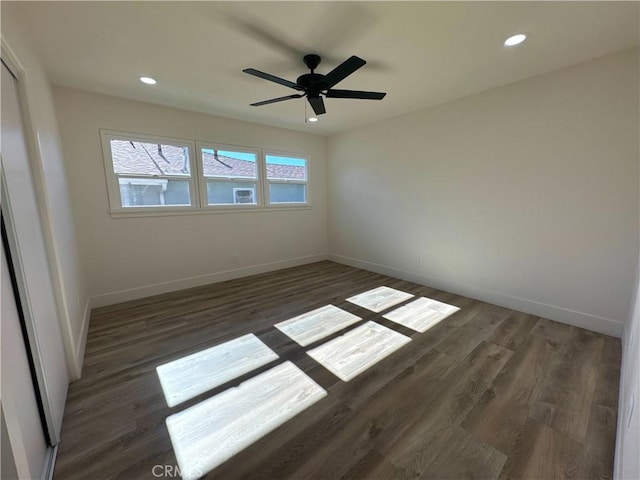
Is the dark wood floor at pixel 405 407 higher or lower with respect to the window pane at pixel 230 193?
lower

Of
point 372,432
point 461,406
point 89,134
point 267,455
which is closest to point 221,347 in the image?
point 267,455

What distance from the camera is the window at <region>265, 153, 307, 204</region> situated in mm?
4641

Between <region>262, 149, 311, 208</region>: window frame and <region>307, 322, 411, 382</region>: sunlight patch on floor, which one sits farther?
<region>262, 149, 311, 208</region>: window frame

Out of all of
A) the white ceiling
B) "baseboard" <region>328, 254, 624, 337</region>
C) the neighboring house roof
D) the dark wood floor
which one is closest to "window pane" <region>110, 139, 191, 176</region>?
the neighboring house roof

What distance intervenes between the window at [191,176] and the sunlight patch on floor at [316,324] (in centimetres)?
223

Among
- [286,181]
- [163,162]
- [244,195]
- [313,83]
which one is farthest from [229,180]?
[313,83]

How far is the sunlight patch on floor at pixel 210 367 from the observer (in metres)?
1.89

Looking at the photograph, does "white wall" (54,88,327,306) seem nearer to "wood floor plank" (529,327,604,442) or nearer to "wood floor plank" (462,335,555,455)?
"wood floor plank" (462,335,555,455)

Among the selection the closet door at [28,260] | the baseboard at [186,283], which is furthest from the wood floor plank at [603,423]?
the baseboard at [186,283]

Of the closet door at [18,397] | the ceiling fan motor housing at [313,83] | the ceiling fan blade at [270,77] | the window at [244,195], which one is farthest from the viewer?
the window at [244,195]

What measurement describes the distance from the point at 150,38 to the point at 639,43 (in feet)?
12.6

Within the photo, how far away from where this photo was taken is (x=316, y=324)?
2803 mm

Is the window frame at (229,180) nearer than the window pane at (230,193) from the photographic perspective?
Yes

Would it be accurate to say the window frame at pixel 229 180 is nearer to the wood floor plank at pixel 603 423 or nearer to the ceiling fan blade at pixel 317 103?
the ceiling fan blade at pixel 317 103
